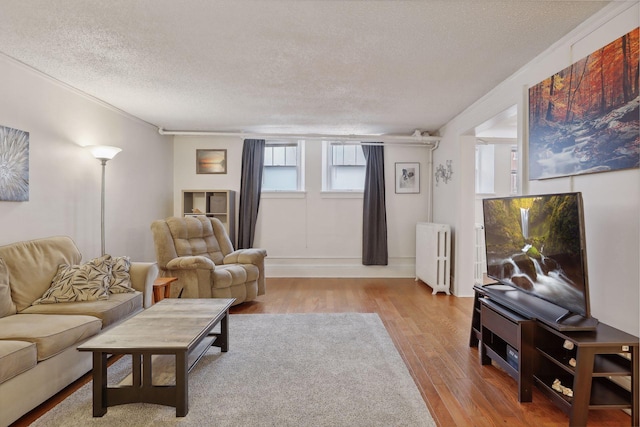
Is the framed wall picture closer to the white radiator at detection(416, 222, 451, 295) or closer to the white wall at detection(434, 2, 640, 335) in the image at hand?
the white wall at detection(434, 2, 640, 335)

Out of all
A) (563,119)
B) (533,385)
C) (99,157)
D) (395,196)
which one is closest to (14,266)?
(99,157)

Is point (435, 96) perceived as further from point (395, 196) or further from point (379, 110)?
point (395, 196)

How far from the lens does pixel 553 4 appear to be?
191 cm

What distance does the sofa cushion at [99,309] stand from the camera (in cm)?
230

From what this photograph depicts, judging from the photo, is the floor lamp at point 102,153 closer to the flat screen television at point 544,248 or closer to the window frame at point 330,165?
the window frame at point 330,165

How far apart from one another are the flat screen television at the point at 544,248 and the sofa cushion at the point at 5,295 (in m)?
3.56

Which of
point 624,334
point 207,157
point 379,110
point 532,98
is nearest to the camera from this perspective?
point 624,334

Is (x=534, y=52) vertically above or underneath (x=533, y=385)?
above

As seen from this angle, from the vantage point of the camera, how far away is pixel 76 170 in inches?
133

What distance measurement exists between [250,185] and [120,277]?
9.16 feet

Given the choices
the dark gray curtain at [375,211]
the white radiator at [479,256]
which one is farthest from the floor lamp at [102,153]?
the white radiator at [479,256]

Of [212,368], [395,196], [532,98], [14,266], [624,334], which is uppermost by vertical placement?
[532,98]

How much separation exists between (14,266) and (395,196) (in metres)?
4.81

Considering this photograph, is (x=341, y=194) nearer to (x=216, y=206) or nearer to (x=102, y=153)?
(x=216, y=206)
